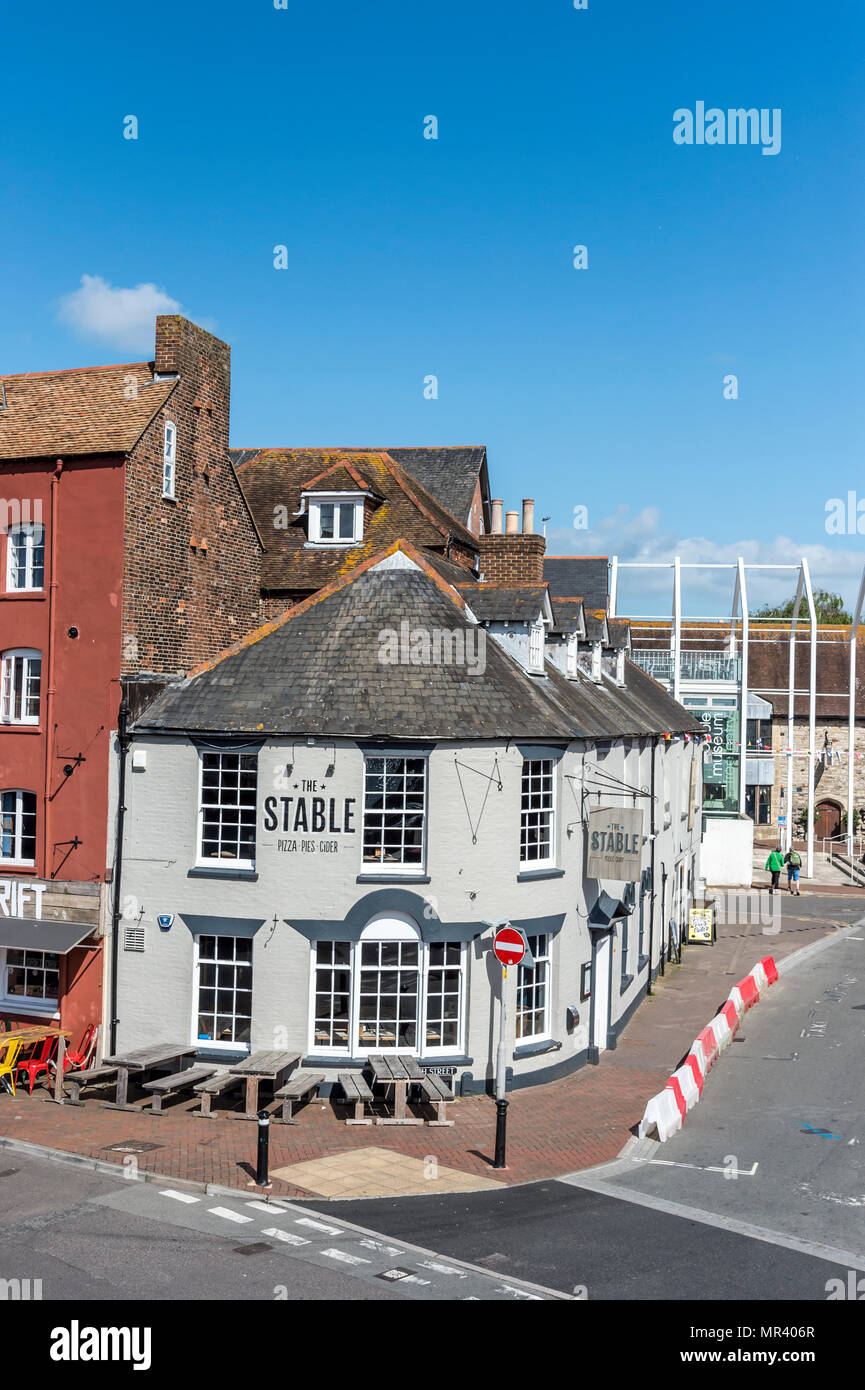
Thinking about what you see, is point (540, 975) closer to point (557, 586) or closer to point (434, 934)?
point (434, 934)

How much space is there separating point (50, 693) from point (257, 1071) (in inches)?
300

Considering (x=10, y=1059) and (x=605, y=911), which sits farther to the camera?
(x=605, y=911)

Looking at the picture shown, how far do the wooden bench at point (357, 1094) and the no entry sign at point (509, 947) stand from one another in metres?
2.77

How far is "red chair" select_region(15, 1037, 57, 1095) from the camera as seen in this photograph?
18.7 m

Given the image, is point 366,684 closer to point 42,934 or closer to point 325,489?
point 42,934

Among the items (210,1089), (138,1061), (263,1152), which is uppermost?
(138,1061)

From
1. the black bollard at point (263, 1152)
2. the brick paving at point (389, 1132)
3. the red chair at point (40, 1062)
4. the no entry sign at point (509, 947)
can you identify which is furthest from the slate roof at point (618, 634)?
the black bollard at point (263, 1152)

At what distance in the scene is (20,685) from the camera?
831 inches

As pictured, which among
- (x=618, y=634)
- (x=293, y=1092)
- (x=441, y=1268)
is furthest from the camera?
(x=618, y=634)

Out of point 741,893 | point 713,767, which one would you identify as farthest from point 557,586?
point 741,893

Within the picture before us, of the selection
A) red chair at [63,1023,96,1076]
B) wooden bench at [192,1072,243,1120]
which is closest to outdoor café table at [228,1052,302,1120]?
wooden bench at [192,1072,243,1120]

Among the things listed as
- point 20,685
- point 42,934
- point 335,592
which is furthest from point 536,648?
point 42,934

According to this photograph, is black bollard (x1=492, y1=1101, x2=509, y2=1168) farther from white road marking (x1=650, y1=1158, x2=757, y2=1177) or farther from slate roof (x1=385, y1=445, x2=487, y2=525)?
slate roof (x1=385, y1=445, x2=487, y2=525)

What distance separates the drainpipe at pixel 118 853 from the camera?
64.5ft
